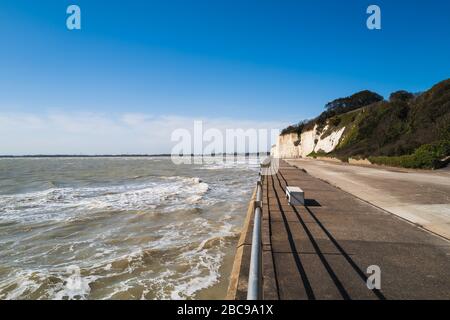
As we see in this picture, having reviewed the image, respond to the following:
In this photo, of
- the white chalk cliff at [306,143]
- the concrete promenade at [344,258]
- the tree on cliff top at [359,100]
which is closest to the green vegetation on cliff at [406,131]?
the white chalk cliff at [306,143]

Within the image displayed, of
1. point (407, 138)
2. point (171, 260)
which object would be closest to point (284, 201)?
point (171, 260)

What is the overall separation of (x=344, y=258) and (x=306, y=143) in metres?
72.5

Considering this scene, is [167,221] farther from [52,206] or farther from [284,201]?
[52,206]

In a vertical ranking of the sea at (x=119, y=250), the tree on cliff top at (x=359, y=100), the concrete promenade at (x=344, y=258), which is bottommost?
the sea at (x=119, y=250)

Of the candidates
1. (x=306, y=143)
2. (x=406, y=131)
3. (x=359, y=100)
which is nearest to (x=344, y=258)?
(x=406, y=131)

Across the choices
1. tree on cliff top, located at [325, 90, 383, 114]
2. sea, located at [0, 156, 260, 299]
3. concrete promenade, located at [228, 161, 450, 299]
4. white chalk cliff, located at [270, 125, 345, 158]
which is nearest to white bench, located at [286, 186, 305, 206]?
concrete promenade, located at [228, 161, 450, 299]

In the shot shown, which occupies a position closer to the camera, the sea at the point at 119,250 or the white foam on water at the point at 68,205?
the sea at the point at 119,250

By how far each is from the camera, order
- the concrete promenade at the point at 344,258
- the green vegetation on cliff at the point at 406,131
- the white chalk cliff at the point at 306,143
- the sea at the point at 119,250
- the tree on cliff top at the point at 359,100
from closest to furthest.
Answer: the concrete promenade at the point at 344,258 → the sea at the point at 119,250 → the green vegetation on cliff at the point at 406,131 → the white chalk cliff at the point at 306,143 → the tree on cliff top at the point at 359,100

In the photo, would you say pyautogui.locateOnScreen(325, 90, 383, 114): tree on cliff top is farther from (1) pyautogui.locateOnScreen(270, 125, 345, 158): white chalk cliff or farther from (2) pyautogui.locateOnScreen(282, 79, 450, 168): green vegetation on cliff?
(2) pyautogui.locateOnScreen(282, 79, 450, 168): green vegetation on cliff

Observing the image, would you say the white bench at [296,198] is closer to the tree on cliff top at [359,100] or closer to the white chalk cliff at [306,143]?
the white chalk cliff at [306,143]

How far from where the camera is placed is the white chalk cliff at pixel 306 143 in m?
55.2

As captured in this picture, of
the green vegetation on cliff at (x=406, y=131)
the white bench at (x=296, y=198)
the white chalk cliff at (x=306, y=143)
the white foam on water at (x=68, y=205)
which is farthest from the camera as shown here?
the white chalk cliff at (x=306, y=143)

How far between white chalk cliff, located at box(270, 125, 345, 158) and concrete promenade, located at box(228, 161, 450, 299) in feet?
166

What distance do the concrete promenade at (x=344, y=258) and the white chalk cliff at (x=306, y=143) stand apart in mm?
50534
